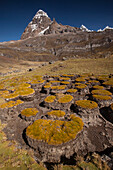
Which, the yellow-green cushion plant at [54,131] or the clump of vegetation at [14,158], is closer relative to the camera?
the clump of vegetation at [14,158]

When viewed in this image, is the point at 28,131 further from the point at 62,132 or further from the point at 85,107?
the point at 85,107

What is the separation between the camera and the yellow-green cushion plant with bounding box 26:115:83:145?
28.8 ft

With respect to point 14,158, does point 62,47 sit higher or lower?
higher

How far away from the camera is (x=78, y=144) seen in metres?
9.54

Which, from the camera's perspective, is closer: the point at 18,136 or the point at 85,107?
the point at 18,136

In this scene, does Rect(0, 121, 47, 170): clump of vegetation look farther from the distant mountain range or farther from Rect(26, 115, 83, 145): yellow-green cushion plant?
the distant mountain range

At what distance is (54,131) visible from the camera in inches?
381

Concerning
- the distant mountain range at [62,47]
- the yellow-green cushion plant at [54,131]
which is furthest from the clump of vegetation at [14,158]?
the distant mountain range at [62,47]

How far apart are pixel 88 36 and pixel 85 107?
19285 centimetres

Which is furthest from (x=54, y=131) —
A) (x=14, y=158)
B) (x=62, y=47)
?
(x=62, y=47)

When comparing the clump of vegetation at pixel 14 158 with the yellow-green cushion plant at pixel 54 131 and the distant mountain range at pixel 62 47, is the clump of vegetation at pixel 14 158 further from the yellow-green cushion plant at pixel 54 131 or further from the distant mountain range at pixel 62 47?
the distant mountain range at pixel 62 47

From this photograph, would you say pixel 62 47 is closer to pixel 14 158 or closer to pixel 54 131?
pixel 54 131

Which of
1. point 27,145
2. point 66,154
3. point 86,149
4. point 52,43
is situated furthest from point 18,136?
point 52,43

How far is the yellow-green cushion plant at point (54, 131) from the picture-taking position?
28.8 feet
